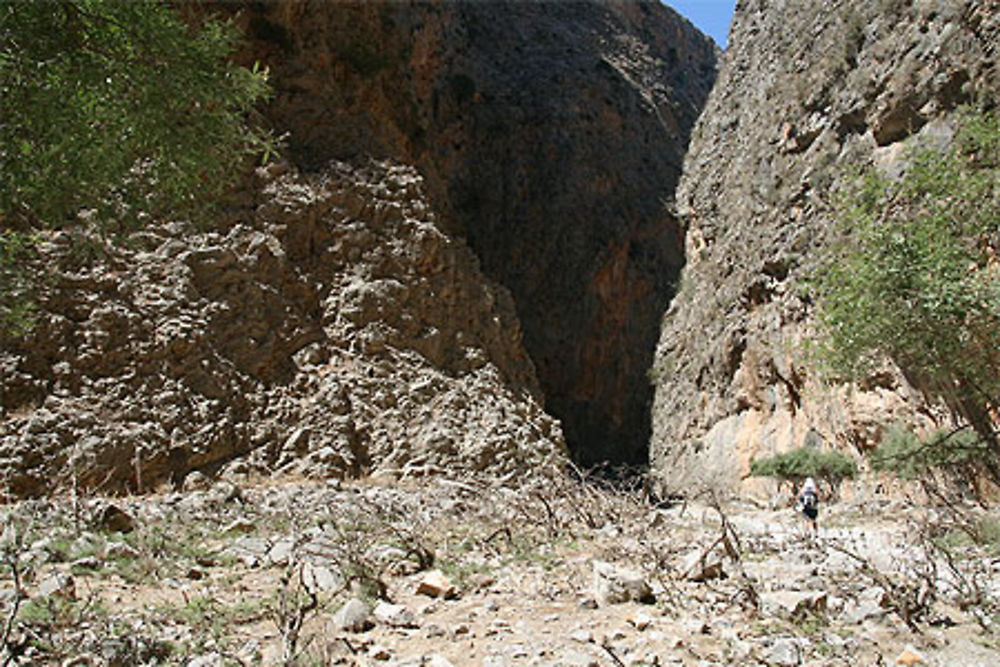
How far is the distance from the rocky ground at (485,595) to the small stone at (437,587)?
1cm

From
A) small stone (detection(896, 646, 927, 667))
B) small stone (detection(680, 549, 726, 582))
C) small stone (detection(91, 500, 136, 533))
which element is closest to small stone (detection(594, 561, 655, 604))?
small stone (detection(680, 549, 726, 582))

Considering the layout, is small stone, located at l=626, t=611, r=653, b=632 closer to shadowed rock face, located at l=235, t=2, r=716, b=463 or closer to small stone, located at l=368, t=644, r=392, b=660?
small stone, located at l=368, t=644, r=392, b=660

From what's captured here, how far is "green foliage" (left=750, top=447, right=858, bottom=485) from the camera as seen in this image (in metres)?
13.6

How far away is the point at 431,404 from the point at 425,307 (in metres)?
2.43

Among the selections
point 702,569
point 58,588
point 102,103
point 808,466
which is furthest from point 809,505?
point 102,103

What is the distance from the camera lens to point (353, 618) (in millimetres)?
4223

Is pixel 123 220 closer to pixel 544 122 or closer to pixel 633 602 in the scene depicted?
pixel 633 602

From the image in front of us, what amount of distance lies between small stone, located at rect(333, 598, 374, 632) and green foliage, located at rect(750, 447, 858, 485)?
1194 cm

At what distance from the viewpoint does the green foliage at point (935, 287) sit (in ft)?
26.6

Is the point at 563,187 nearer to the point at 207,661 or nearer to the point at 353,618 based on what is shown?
the point at 353,618

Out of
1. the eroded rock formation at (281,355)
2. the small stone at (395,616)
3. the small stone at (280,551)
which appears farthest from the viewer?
the eroded rock formation at (281,355)

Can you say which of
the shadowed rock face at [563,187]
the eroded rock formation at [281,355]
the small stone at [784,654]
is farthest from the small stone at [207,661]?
the shadowed rock face at [563,187]

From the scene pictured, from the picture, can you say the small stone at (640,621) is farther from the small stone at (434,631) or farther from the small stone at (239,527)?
the small stone at (239,527)

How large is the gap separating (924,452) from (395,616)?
8.85 m
